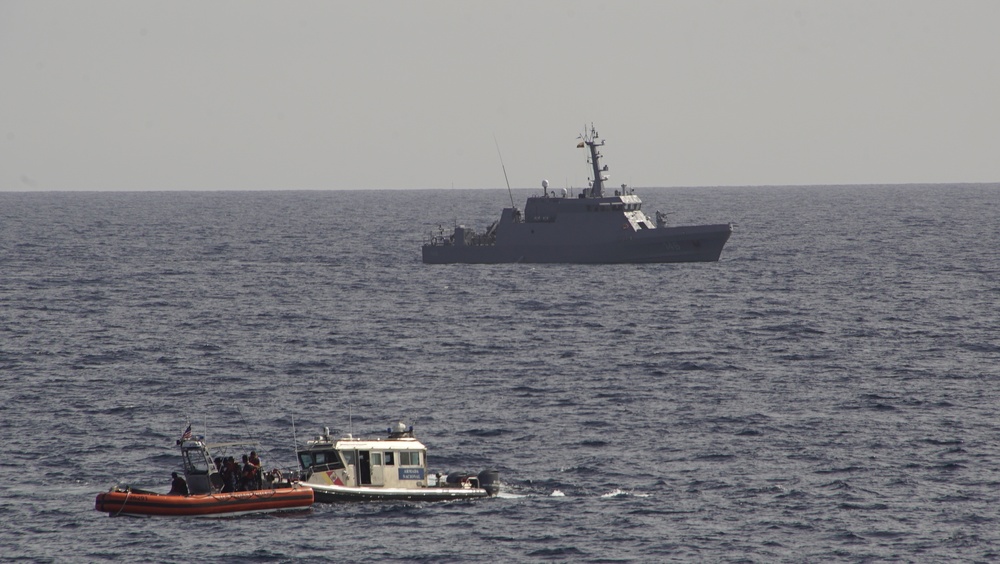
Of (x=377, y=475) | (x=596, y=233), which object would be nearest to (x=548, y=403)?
(x=377, y=475)

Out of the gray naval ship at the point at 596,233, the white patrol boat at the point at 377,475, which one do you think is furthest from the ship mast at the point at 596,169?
the white patrol boat at the point at 377,475

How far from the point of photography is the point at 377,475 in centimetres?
4188

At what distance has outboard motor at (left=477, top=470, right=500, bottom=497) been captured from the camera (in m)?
41.3

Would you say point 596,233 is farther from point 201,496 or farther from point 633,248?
point 201,496

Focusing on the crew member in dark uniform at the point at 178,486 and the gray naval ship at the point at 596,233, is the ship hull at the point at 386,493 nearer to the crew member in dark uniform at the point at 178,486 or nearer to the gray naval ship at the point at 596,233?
the crew member in dark uniform at the point at 178,486

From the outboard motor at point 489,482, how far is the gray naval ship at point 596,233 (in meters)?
61.0

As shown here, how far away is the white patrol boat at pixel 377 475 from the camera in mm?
41250

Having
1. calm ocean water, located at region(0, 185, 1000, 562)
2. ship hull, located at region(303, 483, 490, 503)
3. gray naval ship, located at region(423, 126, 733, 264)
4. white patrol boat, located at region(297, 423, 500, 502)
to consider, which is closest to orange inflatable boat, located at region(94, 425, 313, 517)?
calm ocean water, located at region(0, 185, 1000, 562)

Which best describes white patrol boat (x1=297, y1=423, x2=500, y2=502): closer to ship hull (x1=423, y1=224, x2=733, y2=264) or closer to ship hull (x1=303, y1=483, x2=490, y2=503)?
ship hull (x1=303, y1=483, x2=490, y2=503)

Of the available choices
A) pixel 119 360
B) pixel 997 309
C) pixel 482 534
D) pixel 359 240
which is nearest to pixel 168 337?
pixel 119 360

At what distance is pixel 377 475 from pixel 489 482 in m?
3.69

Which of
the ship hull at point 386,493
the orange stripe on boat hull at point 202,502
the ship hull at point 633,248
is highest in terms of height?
the ship hull at point 633,248

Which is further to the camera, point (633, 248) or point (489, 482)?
point (633, 248)

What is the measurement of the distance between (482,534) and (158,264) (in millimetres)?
88039
